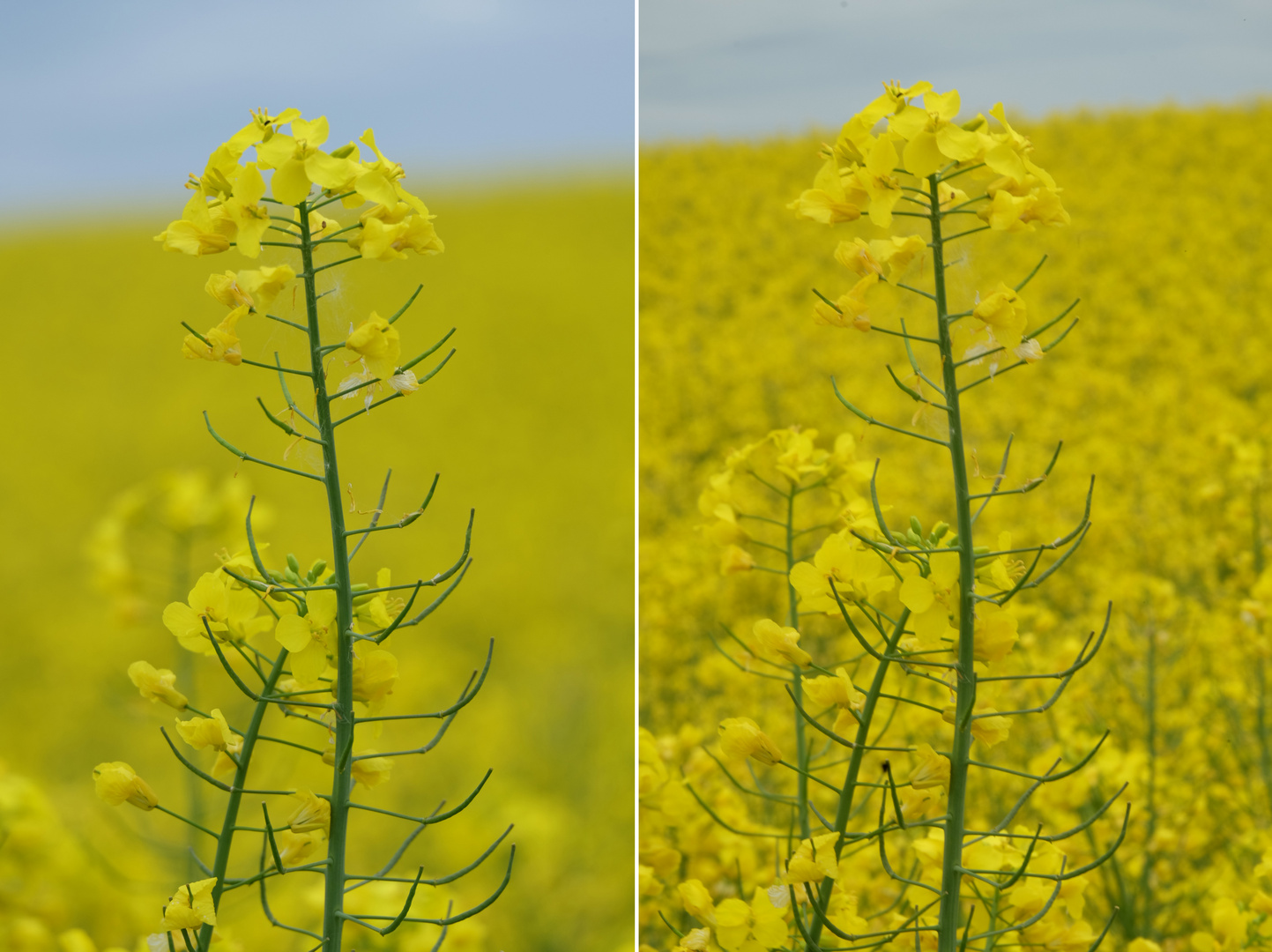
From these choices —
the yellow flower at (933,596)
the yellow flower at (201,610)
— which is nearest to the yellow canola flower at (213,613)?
the yellow flower at (201,610)

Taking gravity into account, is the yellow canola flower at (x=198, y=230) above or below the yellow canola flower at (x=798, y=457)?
above

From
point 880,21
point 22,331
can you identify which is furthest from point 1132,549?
point 22,331

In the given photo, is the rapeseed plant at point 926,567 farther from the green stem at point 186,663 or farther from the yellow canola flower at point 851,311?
the green stem at point 186,663

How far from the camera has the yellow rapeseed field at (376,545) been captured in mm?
1876

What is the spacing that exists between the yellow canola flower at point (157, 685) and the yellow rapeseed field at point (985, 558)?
1.65 feet

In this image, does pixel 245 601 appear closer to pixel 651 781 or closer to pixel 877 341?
pixel 651 781

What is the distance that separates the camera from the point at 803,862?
950 millimetres

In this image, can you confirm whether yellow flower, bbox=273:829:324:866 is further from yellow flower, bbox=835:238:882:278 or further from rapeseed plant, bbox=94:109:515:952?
yellow flower, bbox=835:238:882:278

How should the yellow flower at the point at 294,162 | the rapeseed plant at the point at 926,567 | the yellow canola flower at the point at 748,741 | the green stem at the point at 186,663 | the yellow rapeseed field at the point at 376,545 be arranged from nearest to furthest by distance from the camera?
the yellow flower at the point at 294,162, the rapeseed plant at the point at 926,567, the yellow canola flower at the point at 748,741, the green stem at the point at 186,663, the yellow rapeseed field at the point at 376,545

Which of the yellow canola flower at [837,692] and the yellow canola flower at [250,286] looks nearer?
the yellow canola flower at [250,286]

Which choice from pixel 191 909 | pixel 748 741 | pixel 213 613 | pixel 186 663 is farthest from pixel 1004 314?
pixel 186 663

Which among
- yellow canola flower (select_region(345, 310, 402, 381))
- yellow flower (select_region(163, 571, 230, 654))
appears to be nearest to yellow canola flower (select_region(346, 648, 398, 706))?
yellow flower (select_region(163, 571, 230, 654))

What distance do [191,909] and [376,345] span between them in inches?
18.7

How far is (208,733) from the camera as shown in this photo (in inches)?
34.5
